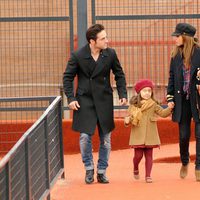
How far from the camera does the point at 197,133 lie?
11.0 metres

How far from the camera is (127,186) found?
35.4 ft

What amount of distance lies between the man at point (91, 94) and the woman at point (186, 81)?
644 millimetres

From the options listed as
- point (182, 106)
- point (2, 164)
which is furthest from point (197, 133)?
point (2, 164)

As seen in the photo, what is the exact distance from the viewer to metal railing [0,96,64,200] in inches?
290

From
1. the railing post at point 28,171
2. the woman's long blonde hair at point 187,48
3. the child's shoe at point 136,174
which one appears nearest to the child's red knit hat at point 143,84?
the woman's long blonde hair at point 187,48

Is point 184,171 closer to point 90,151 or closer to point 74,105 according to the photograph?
point 90,151

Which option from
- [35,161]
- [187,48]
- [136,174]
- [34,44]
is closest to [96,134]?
[34,44]

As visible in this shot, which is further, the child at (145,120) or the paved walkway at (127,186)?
the child at (145,120)

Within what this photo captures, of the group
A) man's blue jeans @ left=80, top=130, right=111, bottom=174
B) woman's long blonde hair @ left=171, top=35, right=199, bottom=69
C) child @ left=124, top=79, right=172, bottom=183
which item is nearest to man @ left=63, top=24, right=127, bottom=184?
man's blue jeans @ left=80, top=130, right=111, bottom=174

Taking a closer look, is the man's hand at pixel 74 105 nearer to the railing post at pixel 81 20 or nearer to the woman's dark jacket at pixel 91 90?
the woman's dark jacket at pixel 91 90

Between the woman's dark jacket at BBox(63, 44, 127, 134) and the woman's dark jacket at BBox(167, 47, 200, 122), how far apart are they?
0.61 meters

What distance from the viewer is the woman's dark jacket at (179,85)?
1091cm

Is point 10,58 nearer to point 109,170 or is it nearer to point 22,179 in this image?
point 109,170

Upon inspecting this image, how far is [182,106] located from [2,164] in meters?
4.29
